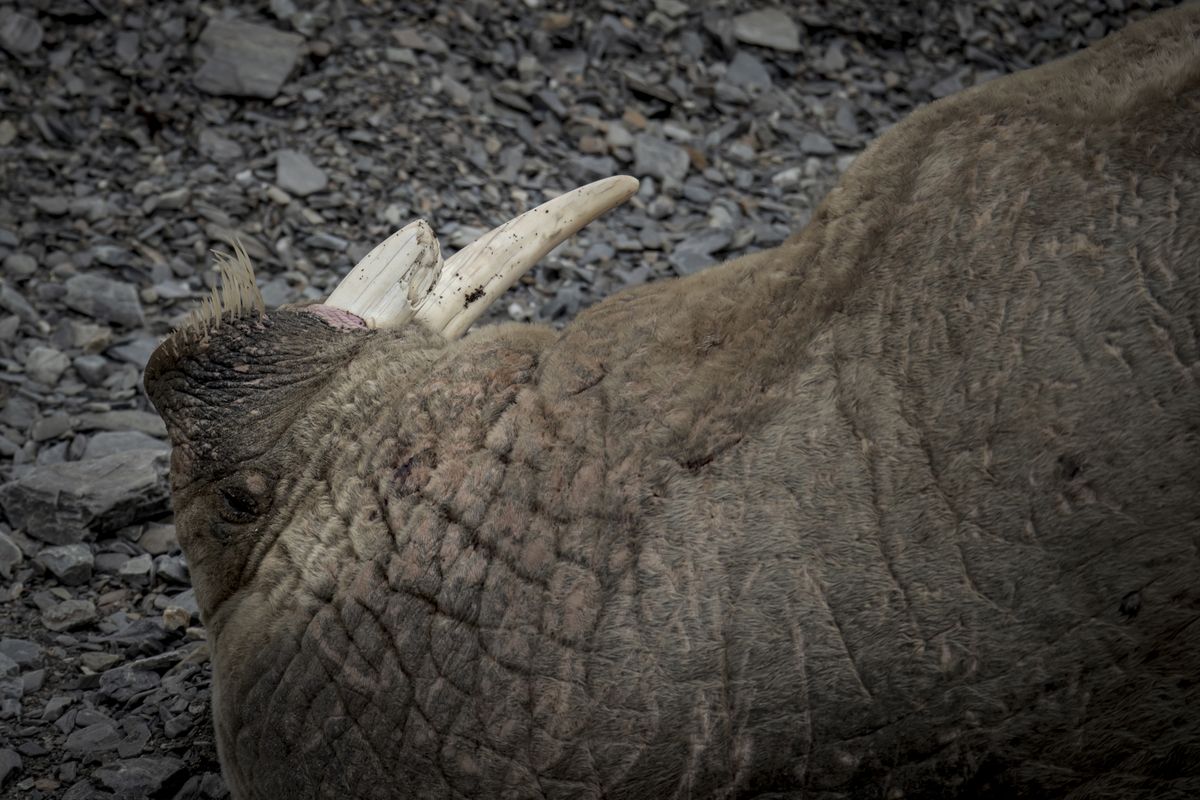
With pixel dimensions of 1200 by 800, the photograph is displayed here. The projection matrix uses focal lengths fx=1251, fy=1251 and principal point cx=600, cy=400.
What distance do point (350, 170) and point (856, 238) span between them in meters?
3.24

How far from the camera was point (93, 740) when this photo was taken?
9.82 feet

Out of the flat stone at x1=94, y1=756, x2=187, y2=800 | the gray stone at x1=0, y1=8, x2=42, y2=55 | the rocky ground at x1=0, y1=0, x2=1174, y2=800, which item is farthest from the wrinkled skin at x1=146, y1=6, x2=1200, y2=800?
the gray stone at x1=0, y1=8, x2=42, y2=55

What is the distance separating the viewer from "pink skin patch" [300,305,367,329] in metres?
2.53

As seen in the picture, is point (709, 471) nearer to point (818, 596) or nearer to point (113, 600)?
A: point (818, 596)

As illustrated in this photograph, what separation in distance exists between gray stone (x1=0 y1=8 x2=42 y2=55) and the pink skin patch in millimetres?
3400

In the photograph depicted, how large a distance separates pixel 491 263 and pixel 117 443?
75.2 inches

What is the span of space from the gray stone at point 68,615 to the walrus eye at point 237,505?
1277 mm

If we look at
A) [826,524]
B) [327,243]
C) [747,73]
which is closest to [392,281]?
[826,524]

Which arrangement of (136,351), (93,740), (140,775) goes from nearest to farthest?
(140,775), (93,740), (136,351)

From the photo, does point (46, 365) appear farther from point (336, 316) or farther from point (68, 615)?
point (336, 316)

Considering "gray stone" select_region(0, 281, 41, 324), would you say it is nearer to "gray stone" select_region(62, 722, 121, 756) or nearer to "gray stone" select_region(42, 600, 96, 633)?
"gray stone" select_region(42, 600, 96, 633)

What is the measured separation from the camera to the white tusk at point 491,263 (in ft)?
8.54

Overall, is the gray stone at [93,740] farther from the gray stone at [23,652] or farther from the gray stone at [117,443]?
the gray stone at [117,443]

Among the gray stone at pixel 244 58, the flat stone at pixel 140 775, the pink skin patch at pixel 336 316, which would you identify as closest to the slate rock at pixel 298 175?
the gray stone at pixel 244 58
